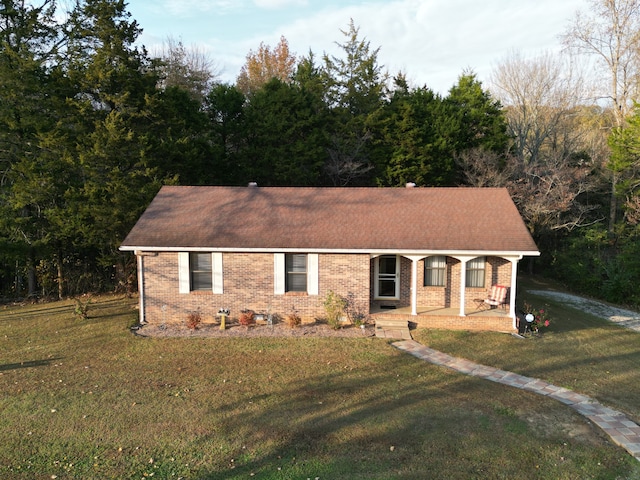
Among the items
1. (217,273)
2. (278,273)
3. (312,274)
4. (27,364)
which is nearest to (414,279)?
(312,274)

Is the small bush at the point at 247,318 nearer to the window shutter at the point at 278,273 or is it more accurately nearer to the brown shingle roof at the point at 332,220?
the window shutter at the point at 278,273

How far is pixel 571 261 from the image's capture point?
2352cm

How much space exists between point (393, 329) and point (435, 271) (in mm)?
2882

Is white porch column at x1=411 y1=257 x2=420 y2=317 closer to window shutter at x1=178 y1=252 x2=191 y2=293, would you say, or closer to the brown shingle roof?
the brown shingle roof

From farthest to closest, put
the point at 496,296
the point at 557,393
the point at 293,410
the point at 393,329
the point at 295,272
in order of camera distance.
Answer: the point at 496,296, the point at 295,272, the point at 393,329, the point at 557,393, the point at 293,410

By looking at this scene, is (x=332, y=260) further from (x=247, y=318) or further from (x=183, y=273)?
(x=183, y=273)

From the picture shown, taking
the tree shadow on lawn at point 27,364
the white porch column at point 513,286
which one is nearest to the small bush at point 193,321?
the tree shadow on lawn at point 27,364

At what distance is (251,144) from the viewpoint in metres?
25.0

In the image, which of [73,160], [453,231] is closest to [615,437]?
[453,231]

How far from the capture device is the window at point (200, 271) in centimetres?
1444

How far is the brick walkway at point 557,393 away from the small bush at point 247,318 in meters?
4.64

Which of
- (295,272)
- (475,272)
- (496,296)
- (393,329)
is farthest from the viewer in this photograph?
(475,272)

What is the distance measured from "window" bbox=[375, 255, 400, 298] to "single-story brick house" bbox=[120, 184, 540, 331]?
0.04m

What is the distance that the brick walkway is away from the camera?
737cm
